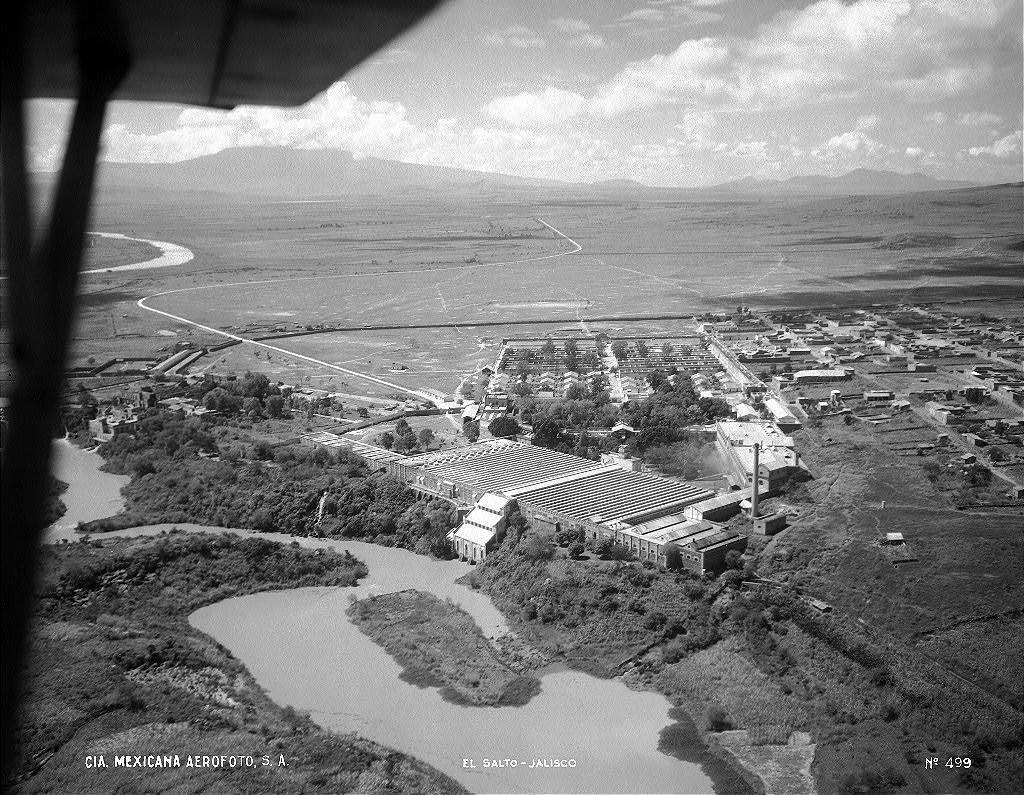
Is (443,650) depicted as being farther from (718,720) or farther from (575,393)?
(575,393)

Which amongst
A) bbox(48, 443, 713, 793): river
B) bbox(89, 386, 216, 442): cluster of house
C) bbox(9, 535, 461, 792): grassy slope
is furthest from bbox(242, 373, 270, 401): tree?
bbox(48, 443, 713, 793): river

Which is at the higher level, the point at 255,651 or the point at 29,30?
the point at 29,30

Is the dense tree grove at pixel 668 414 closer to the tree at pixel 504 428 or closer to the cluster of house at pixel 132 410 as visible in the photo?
the tree at pixel 504 428

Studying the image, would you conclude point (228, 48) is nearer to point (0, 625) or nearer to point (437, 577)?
point (0, 625)

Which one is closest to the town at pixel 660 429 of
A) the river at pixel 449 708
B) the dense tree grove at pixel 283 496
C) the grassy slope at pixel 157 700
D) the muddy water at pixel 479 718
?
the dense tree grove at pixel 283 496

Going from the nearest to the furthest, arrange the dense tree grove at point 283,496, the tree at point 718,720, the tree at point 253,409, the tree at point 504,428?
the tree at point 718,720 → the dense tree grove at point 283,496 → the tree at point 504,428 → the tree at point 253,409

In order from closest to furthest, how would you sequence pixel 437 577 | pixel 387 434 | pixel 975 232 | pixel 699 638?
pixel 699 638 < pixel 437 577 < pixel 387 434 < pixel 975 232

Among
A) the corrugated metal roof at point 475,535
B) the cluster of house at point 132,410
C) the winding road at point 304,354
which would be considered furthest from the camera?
the winding road at point 304,354

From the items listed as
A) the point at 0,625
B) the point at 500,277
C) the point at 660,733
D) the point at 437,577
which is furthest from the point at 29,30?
the point at 500,277
